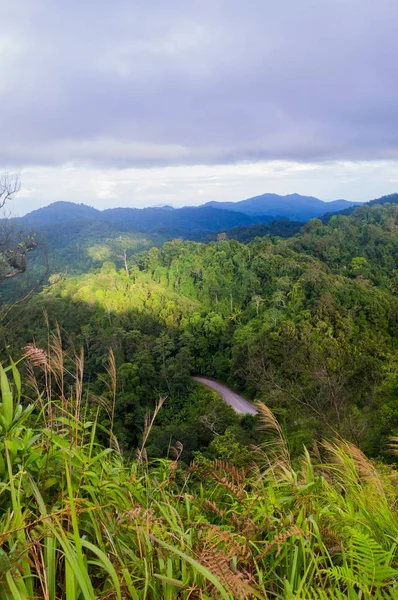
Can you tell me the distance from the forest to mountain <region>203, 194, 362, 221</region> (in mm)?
93990

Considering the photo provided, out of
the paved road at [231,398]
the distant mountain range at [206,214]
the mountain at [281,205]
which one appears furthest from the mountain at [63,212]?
the paved road at [231,398]

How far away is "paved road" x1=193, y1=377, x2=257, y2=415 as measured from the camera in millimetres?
19312

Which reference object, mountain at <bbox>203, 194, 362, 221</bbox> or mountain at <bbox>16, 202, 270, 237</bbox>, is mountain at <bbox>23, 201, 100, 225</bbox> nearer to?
mountain at <bbox>16, 202, 270, 237</bbox>

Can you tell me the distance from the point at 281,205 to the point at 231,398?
6172 inches

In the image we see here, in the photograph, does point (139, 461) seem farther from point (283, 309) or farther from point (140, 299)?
point (140, 299)

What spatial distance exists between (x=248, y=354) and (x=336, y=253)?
15.1 metres

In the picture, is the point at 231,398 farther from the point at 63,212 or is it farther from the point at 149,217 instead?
the point at 63,212

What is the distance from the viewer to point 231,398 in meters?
21.2

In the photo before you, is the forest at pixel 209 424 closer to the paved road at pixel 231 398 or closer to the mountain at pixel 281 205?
the paved road at pixel 231 398

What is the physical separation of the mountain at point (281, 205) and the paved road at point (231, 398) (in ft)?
404

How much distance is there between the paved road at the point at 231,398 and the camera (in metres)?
19.3

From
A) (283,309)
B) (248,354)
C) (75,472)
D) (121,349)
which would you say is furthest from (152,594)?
(121,349)

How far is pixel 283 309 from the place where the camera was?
933 inches

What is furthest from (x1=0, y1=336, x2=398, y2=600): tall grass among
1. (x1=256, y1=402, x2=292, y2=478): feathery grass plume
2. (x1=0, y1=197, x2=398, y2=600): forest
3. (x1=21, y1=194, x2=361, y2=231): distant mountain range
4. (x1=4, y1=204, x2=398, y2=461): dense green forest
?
(x1=21, y1=194, x2=361, y2=231): distant mountain range
